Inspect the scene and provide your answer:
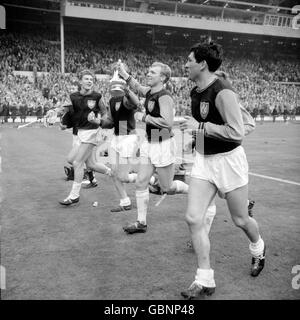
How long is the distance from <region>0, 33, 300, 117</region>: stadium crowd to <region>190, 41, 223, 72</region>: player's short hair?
2388cm

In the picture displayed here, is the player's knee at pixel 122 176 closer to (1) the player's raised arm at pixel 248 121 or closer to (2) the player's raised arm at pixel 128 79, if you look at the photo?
(2) the player's raised arm at pixel 128 79

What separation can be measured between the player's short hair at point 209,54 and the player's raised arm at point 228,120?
0.95 ft

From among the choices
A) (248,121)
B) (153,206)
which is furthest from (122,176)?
(248,121)

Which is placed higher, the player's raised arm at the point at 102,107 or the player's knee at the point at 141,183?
the player's raised arm at the point at 102,107

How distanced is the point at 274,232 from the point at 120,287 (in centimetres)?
241

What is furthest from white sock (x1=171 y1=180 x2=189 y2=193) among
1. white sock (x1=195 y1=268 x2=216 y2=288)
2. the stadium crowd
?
the stadium crowd

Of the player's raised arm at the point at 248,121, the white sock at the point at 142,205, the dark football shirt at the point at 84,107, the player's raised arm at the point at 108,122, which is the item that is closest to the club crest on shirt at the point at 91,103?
the dark football shirt at the point at 84,107

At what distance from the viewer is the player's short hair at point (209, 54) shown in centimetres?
328

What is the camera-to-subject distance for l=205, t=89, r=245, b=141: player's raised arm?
3.14 m

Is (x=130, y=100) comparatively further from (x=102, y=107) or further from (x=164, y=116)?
(x=102, y=107)

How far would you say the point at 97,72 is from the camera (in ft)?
119

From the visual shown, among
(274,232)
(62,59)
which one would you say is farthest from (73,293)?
(62,59)

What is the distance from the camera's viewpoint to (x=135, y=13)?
39000mm
